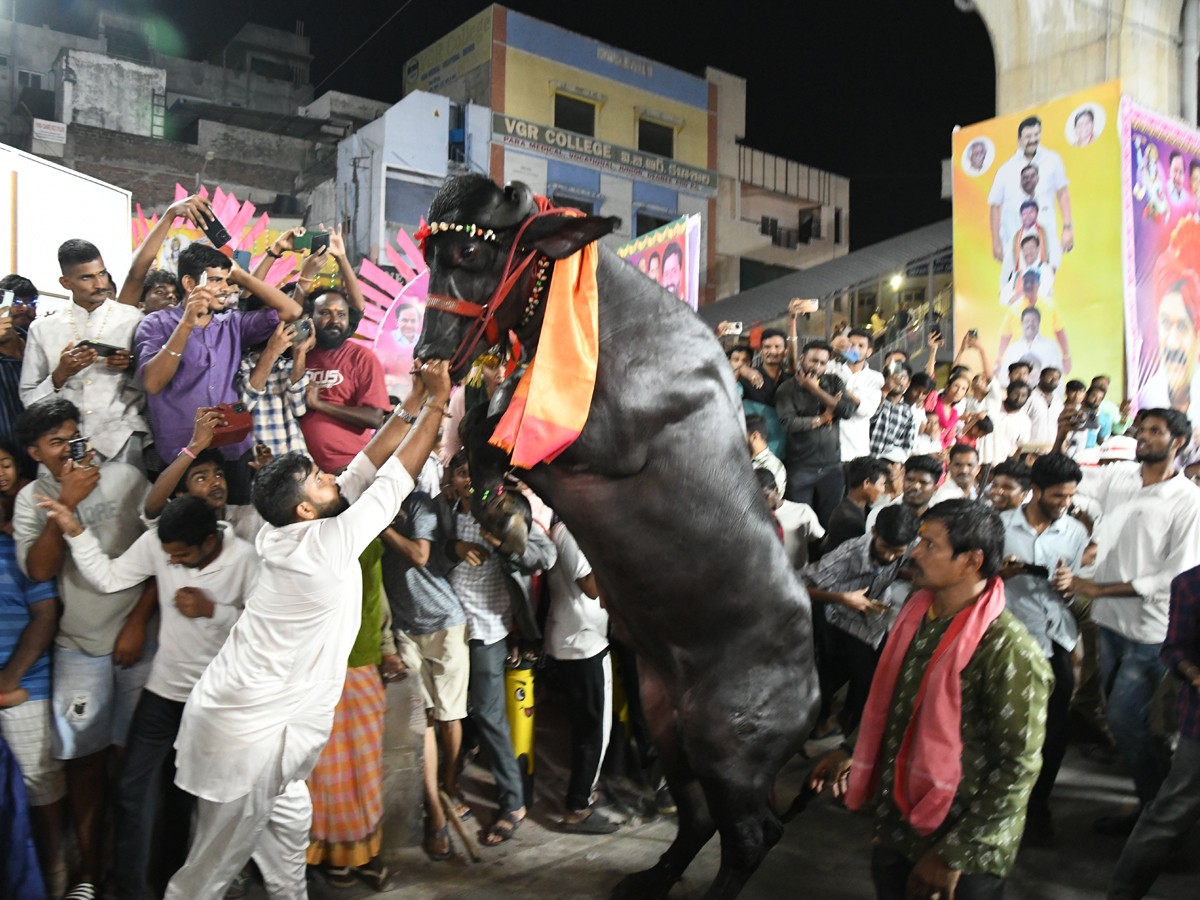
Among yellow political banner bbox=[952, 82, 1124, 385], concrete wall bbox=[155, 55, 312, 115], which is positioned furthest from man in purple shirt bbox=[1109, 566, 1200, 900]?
concrete wall bbox=[155, 55, 312, 115]

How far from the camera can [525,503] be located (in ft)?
9.50

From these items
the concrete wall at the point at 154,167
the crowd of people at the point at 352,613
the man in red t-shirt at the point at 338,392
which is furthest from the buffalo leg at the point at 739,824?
the concrete wall at the point at 154,167

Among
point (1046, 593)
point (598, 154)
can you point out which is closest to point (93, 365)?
point (1046, 593)

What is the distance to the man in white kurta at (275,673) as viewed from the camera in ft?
11.1

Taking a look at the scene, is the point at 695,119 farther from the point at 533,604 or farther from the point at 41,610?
the point at 41,610

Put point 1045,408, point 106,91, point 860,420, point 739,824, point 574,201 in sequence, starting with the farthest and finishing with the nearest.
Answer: point 574,201, point 106,91, point 1045,408, point 860,420, point 739,824

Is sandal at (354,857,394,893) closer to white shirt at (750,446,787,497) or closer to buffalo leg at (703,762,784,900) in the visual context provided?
buffalo leg at (703,762,784,900)

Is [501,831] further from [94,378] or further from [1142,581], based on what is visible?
[1142,581]

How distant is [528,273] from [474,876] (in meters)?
3.17

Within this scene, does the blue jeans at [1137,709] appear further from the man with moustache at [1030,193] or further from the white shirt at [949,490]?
the man with moustache at [1030,193]

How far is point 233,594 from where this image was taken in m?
4.04

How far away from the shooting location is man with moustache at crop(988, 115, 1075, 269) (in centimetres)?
962

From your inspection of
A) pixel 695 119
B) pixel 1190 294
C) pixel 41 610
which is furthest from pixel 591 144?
pixel 41 610

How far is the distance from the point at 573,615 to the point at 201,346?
2.43 meters
